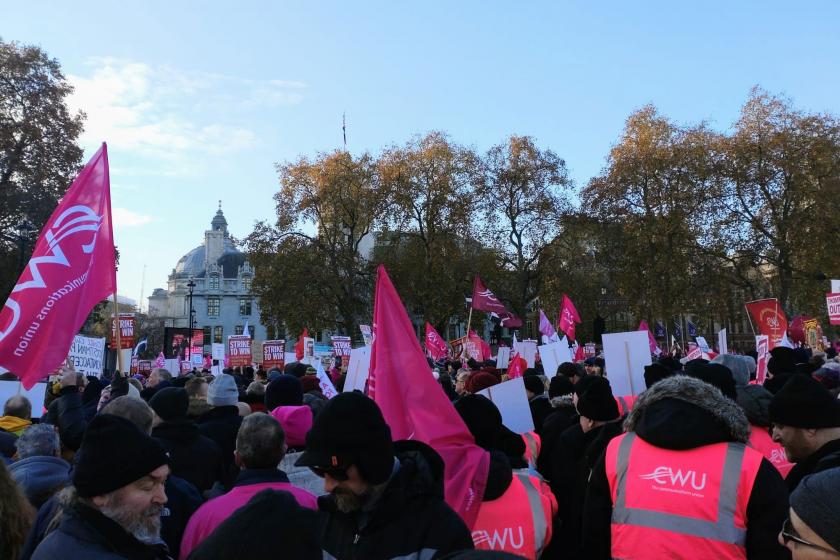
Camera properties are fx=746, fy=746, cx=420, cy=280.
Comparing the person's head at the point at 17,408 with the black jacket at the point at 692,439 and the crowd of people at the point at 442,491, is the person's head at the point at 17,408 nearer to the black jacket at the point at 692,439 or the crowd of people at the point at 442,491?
the crowd of people at the point at 442,491

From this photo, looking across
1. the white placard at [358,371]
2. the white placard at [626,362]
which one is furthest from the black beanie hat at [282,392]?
the white placard at [626,362]

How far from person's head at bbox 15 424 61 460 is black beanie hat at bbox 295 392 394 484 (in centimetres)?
204

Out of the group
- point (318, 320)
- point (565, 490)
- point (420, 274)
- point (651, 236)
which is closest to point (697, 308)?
point (651, 236)

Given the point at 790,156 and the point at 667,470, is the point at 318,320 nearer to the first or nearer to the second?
the point at 790,156

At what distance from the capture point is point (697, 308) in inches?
1551

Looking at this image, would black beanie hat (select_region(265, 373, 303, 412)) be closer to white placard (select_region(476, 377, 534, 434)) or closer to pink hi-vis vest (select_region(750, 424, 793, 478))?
white placard (select_region(476, 377, 534, 434))

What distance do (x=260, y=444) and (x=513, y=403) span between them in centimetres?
219

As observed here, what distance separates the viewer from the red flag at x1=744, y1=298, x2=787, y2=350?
13.1 meters

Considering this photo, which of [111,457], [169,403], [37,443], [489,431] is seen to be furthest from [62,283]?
[489,431]

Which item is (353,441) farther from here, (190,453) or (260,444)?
(190,453)

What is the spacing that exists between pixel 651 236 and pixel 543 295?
739 centimetres

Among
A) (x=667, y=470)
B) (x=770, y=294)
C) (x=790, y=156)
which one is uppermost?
(x=790, y=156)

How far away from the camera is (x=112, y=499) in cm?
257

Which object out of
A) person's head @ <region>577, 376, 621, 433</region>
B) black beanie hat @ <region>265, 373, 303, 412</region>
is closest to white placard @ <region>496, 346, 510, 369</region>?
black beanie hat @ <region>265, 373, 303, 412</region>
